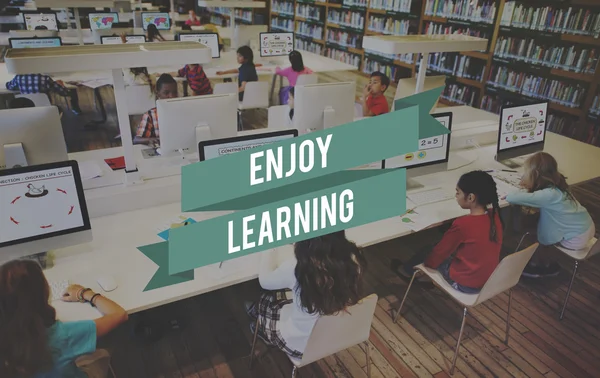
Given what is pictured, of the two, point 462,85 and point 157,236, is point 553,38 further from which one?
point 157,236

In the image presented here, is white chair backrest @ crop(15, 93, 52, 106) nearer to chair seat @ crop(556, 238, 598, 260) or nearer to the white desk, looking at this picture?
the white desk

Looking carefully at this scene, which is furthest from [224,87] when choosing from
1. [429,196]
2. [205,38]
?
[429,196]

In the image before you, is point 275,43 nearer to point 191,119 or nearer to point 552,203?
point 191,119

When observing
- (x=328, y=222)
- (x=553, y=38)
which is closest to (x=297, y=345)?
(x=328, y=222)

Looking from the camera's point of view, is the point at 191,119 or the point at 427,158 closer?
the point at 191,119

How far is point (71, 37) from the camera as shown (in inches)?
258

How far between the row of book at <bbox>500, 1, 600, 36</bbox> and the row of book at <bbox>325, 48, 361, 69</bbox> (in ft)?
10.00

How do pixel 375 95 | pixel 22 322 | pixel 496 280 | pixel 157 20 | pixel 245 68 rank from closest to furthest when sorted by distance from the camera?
pixel 22 322 → pixel 496 280 → pixel 375 95 → pixel 245 68 → pixel 157 20

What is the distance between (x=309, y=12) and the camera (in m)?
8.98

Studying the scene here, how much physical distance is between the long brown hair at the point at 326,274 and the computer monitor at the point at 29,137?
145 cm

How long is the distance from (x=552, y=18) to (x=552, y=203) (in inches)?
145

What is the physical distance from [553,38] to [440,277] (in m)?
4.27

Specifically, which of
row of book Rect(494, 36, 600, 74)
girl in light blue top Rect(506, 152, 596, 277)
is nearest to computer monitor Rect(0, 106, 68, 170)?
girl in light blue top Rect(506, 152, 596, 277)

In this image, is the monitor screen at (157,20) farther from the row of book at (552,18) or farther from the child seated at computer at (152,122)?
the row of book at (552,18)
